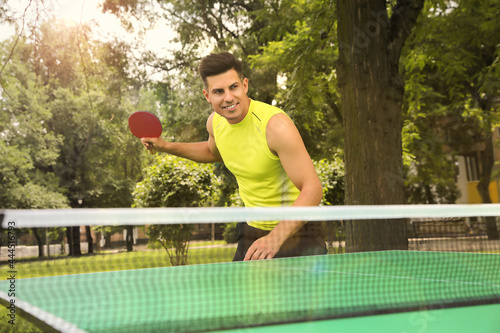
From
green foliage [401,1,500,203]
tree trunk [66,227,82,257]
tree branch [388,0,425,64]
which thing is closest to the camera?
tree trunk [66,227,82,257]

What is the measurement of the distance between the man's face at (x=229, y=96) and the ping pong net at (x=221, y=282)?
2.42 feet

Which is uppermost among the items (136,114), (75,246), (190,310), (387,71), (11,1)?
(11,1)

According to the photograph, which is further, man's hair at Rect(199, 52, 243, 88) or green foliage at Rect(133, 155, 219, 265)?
green foliage at Rect(133, 155, 219, 265)

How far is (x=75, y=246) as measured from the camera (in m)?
4.71

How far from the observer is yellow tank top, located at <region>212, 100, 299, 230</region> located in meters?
3.47

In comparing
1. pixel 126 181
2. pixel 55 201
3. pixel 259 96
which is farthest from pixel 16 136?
pixel 259 96

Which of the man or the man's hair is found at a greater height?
the man's hair

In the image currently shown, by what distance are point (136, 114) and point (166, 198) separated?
8.02 m

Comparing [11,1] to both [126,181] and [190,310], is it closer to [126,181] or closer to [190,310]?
[190,310]

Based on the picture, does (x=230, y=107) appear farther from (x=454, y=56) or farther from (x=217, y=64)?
(x=454, y=56)

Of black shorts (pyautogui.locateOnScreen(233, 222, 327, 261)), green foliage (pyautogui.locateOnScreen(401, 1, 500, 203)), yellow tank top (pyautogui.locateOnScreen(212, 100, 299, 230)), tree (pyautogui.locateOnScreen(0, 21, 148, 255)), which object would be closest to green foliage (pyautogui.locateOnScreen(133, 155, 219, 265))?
green foliage (pyautogui.locateOnScreen(401, 1, 500, 203))

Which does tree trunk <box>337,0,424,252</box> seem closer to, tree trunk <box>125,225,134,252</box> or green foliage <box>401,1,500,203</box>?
green foliage <box>401,1,500,203</box>

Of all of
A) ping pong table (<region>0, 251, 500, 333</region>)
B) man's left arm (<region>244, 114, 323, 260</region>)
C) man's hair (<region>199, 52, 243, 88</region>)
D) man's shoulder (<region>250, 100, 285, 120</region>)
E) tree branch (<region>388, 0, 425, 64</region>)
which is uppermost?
tree branch (<region>388, 0, 425, 64</region>)

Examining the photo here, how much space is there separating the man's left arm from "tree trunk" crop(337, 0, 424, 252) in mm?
3614
